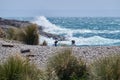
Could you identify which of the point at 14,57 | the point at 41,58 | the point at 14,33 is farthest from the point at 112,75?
the point at 14,33

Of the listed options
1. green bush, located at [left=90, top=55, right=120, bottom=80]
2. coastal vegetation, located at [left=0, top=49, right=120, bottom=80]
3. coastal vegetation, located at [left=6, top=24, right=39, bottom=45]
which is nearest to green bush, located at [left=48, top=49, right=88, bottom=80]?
coastal vegetation, located at [left=0, top=49, right=120, bottom=80]

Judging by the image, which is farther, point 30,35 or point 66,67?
point 30,35

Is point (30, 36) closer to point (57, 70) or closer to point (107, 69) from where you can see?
point (57, 70)

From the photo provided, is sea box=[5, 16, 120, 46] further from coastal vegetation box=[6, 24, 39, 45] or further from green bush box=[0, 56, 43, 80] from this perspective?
green bush box=[0, 56, 43, 80]

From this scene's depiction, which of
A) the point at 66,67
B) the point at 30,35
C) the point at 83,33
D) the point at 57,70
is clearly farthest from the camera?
the point at 83,33

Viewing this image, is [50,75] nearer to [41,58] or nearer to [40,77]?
[40,77]

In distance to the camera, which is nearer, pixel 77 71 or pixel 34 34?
pixel 77 71

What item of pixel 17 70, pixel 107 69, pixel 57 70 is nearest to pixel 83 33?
pixel 57 70

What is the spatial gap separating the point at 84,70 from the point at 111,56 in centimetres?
107

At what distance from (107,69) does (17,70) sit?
7.01ft

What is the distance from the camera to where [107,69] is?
10.1m

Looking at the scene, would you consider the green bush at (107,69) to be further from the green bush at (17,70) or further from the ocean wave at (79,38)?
the ocean wave at (79,38)

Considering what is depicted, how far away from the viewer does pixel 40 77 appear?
10.4 m

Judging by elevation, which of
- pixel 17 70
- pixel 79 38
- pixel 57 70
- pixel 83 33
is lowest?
pixel 83 33
